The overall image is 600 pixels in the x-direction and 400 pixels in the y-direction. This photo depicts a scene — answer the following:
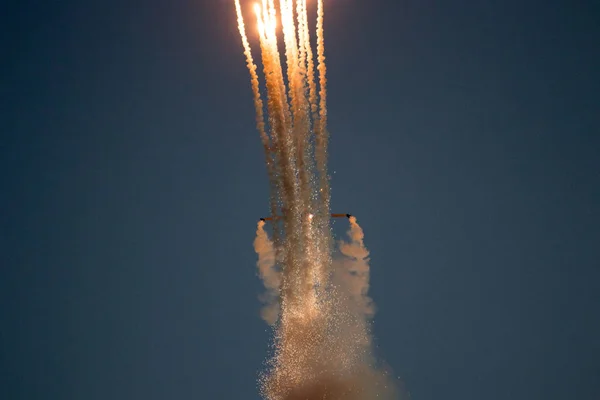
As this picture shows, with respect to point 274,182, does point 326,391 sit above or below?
below

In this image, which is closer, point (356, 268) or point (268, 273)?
point (268, 273)

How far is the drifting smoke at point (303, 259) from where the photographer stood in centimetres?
2962

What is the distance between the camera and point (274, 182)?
102ft

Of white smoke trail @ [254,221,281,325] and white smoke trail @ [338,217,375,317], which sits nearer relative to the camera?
white smoke trail @ [254,221,281,325]

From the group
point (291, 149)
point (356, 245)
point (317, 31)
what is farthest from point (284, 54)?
point (356, 245)

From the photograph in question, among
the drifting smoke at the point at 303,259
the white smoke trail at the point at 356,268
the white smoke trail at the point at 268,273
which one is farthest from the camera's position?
the white smoke trail at the point at 356,268

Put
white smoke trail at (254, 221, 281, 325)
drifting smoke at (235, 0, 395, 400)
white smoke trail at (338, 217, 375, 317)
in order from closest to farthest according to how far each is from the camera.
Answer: drifting smoke at (235, 0, 395, 400) → white smoke trail at (254, 221, 281, 325) → white smoke trail at (338, 217, 375, 317)

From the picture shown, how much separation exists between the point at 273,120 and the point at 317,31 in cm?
366

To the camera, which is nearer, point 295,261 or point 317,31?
point 317,31

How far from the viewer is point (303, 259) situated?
33062 mm

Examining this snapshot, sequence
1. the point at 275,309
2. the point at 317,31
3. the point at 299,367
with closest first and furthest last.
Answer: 1. the point at 317,31
2. the point at 299,367
3. the point at 275,309

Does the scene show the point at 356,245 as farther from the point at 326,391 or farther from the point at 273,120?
the point at 273,120

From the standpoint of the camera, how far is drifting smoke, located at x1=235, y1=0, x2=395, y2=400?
1166 inches

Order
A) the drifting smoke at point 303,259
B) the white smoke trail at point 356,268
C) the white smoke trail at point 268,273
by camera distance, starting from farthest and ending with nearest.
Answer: the white smoke trail at point 356,268 < the white smoke trail at point 268,273 < the drifting smoke at point 303,259
